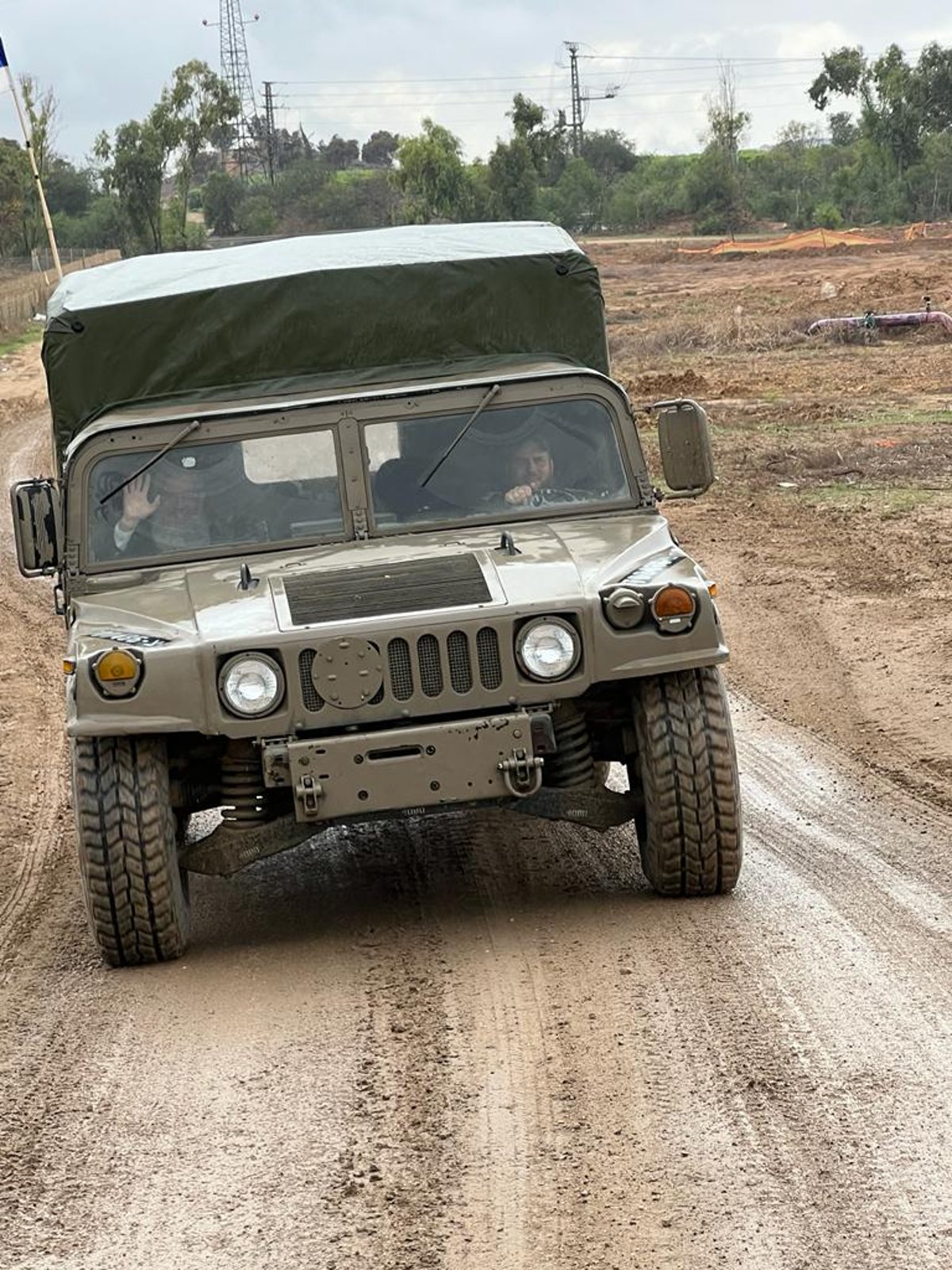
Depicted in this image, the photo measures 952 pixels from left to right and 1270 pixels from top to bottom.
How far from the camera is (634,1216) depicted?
13.5 ft

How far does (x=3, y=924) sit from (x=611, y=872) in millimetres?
2134

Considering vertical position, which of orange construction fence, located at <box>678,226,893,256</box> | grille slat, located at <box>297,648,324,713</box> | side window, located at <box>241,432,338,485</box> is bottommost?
grille slat, located at <box>297,648,324,713</box>

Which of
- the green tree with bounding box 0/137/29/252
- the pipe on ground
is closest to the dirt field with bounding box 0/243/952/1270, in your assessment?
the pipe on ground

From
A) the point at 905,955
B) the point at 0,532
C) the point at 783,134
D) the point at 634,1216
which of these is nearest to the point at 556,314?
the point at 905,955

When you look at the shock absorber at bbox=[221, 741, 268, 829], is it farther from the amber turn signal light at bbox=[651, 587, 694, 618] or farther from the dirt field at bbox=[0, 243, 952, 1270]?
the amber turn signal light at bbox=[651, 587, 694, 618]

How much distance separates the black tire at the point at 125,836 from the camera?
20.2 feet

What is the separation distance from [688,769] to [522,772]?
20.9 inches

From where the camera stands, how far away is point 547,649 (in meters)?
6.14

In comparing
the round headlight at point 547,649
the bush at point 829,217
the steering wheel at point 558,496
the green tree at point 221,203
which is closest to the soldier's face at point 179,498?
the steering wheel at point 558,496

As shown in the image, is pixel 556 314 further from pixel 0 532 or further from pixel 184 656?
pixel 0 532

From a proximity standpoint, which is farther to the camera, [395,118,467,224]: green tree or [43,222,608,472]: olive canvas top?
[395,118,467,224]: green tree

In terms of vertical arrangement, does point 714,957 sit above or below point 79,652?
below

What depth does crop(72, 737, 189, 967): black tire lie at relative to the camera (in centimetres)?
615

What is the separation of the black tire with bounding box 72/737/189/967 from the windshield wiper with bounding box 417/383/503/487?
1.47m
